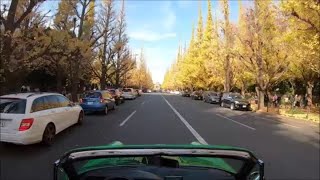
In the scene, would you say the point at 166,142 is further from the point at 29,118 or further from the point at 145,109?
the point at 145,109

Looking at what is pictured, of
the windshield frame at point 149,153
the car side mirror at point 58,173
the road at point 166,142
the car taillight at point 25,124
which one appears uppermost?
the windshield frame at point 149,153

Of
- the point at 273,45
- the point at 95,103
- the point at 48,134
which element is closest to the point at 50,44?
the point at 95,103

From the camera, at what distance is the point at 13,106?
13.6 m

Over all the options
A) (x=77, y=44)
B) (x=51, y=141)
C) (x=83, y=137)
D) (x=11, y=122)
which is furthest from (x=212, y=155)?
(x=77, y=44)

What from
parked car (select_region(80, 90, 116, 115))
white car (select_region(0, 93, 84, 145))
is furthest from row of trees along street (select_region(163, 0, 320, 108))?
white car (select_region(0, 93, 84, 145))

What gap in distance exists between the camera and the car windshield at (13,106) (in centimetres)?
1342

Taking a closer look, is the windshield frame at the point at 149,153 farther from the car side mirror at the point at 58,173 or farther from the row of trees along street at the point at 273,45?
the row of trees along street at the point at 273,45

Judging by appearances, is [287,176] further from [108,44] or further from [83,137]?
[108,44]

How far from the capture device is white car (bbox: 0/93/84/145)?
13.0 meters

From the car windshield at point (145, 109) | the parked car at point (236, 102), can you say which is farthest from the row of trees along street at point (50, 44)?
the parked car at point (236, 102)

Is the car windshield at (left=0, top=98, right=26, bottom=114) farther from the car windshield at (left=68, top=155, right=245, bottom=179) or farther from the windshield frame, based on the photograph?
the windshield frame

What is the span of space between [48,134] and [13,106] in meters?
1.41

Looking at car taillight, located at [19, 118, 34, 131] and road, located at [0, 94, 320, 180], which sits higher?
car taillight, located at [19, 118, 34, 131]

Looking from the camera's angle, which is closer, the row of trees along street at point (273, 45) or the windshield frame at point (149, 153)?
the windshield frame at point (149, 153)
